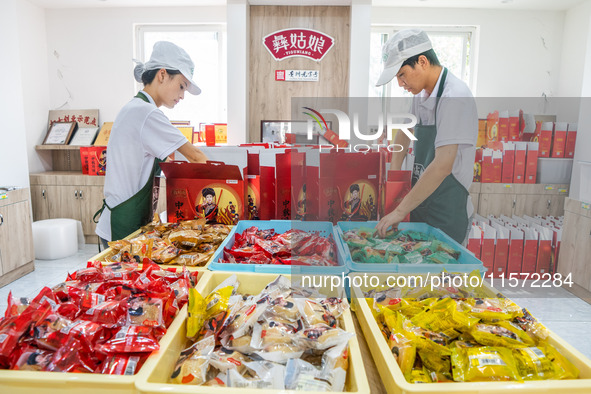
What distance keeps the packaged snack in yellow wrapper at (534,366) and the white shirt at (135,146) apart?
1.54 m

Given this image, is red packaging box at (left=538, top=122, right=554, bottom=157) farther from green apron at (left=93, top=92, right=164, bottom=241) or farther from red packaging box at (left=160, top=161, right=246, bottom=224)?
green apron at (left=93, top=92, right=164, bottom=241)

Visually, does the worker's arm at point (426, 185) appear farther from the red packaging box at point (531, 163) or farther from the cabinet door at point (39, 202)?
the cabinet door at point (39, 202)

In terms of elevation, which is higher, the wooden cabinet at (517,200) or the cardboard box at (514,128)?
the cardboard box at (514,128)

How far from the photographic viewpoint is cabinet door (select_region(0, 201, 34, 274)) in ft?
10.4

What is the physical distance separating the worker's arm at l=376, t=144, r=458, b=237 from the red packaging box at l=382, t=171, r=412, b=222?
1 centimetres

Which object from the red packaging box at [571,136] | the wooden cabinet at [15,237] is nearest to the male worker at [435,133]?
the red packaging box at [571,136]

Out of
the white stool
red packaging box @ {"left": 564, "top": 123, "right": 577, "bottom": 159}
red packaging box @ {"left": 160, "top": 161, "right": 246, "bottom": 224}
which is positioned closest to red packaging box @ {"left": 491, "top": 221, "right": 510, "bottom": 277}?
red packaging box @ {"left": 160, "top": 161, "right": 246, "bottom": 224}

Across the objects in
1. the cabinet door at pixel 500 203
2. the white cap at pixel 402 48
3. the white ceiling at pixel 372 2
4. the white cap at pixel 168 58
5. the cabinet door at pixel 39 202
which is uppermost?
the white ceiling at pixel 372 2

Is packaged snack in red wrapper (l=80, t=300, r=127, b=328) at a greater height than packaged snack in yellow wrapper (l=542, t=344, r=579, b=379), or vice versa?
packaged snack in red wrapper (l=80, t=300, r=127, b=328)

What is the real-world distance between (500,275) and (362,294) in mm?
720

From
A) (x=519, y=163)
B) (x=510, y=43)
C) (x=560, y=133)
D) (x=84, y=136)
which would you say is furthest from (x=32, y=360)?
(x=84, y=136)

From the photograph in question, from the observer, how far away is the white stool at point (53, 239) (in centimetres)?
375

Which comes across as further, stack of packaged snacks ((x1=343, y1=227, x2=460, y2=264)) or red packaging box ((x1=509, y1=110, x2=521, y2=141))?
red packaging box ((x1=509, y1=110, x2=521, y2=141))

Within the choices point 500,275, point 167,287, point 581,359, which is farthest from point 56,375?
point 500,275
